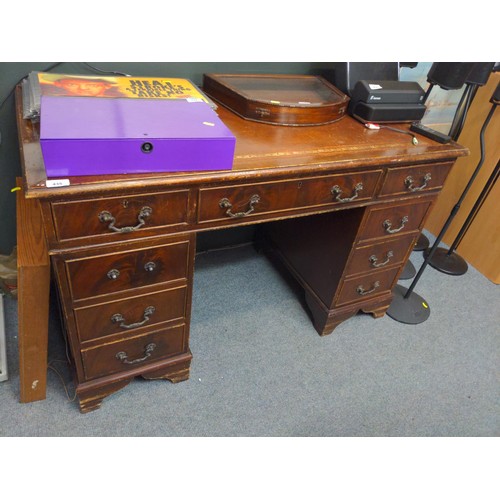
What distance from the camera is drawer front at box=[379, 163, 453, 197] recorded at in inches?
47.7

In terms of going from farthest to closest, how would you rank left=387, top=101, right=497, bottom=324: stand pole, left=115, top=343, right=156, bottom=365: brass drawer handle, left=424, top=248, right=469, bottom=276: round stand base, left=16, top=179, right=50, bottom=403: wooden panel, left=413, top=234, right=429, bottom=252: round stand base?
left=413, top=234, right=429, bottom=252: round stand base → left=424, top=248, right=469, bottom=276: round stand base → left=387, top=101, right=497, bottom=324: stand pole → left=115, top=343, right=156, bottom=365: brass drawer handle → left=16, top=179, right=50, bottom=403: wooden panel

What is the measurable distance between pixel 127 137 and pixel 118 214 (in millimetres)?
176

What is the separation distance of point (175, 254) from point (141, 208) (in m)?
0.18

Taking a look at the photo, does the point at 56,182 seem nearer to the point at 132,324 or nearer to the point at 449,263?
the point at 132,324

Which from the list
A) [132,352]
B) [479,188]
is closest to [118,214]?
[132,352]

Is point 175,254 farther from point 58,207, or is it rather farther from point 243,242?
point 243,242

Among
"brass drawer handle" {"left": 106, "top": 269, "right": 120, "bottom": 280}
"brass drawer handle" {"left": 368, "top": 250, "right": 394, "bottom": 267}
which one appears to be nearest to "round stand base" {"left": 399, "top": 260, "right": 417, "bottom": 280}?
"brass drawer handle" {"left": 368, "top": 250, "right": 394, "bottom": 267}

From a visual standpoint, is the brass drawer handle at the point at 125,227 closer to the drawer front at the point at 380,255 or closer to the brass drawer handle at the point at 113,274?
the brass drawer handle at the point at 113,274

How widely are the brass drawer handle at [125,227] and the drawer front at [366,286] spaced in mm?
858

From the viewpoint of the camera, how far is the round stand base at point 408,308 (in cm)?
175

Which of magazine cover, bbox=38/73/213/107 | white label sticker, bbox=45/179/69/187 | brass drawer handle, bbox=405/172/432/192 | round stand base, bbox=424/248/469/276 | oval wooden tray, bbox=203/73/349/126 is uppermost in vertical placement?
magazine cover, bbox=38/73/213/107

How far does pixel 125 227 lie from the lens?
34.8 inches

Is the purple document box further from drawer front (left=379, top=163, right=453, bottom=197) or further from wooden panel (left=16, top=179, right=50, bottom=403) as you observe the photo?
drawer front (left=379, top=163, right=453, bottom=197)

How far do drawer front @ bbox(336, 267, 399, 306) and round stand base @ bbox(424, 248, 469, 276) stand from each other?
667 mm
